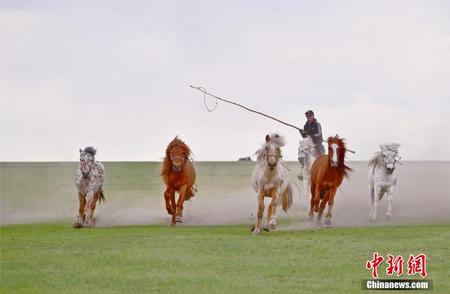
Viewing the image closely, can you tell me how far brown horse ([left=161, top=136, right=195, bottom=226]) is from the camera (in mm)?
30891

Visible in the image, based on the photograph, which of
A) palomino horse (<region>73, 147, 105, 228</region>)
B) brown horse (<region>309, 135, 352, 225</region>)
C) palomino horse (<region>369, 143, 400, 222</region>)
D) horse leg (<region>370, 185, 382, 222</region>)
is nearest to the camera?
brown horse (<region>309, 135, 352, 225</region>)

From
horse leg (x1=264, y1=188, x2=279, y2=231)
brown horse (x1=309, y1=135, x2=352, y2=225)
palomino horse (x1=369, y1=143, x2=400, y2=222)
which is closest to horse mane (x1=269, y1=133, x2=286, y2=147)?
horse leg (x1=264, y1=188, x2=279, y2=231)

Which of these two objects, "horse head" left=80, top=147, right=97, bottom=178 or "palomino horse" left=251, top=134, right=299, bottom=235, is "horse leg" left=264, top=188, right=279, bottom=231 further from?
"horse head" left=80, top=147, right=97, bottom=178

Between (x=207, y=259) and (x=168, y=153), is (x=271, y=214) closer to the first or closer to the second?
(x=168, y=153)

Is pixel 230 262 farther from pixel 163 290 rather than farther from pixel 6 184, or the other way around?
pixel 6 184

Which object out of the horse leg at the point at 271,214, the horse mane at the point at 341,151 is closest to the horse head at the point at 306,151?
the horse mane at the point at 341,151

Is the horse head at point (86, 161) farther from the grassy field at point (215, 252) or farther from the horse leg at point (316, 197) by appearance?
the horse leg at point (316, 197)

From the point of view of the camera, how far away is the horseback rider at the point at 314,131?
111ft

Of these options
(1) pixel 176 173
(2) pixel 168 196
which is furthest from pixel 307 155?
(2) pixel 168 196

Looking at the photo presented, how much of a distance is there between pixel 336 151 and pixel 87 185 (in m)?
6.05

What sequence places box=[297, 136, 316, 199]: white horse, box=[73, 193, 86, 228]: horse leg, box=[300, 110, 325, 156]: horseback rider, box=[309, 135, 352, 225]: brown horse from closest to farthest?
1. box=[309, 135, 352, 225]: brown horse
2. box=[73, 193, 86, 228]: horse leg
3. box=[297, 136, 316, 199]: white horse
4. box=[300, 110, 325, 156]: horseback rider

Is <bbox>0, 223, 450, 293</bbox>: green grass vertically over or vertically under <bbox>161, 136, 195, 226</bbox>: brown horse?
under

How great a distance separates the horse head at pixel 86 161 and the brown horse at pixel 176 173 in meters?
1.77

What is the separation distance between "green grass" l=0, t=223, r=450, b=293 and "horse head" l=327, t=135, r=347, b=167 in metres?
2.36
